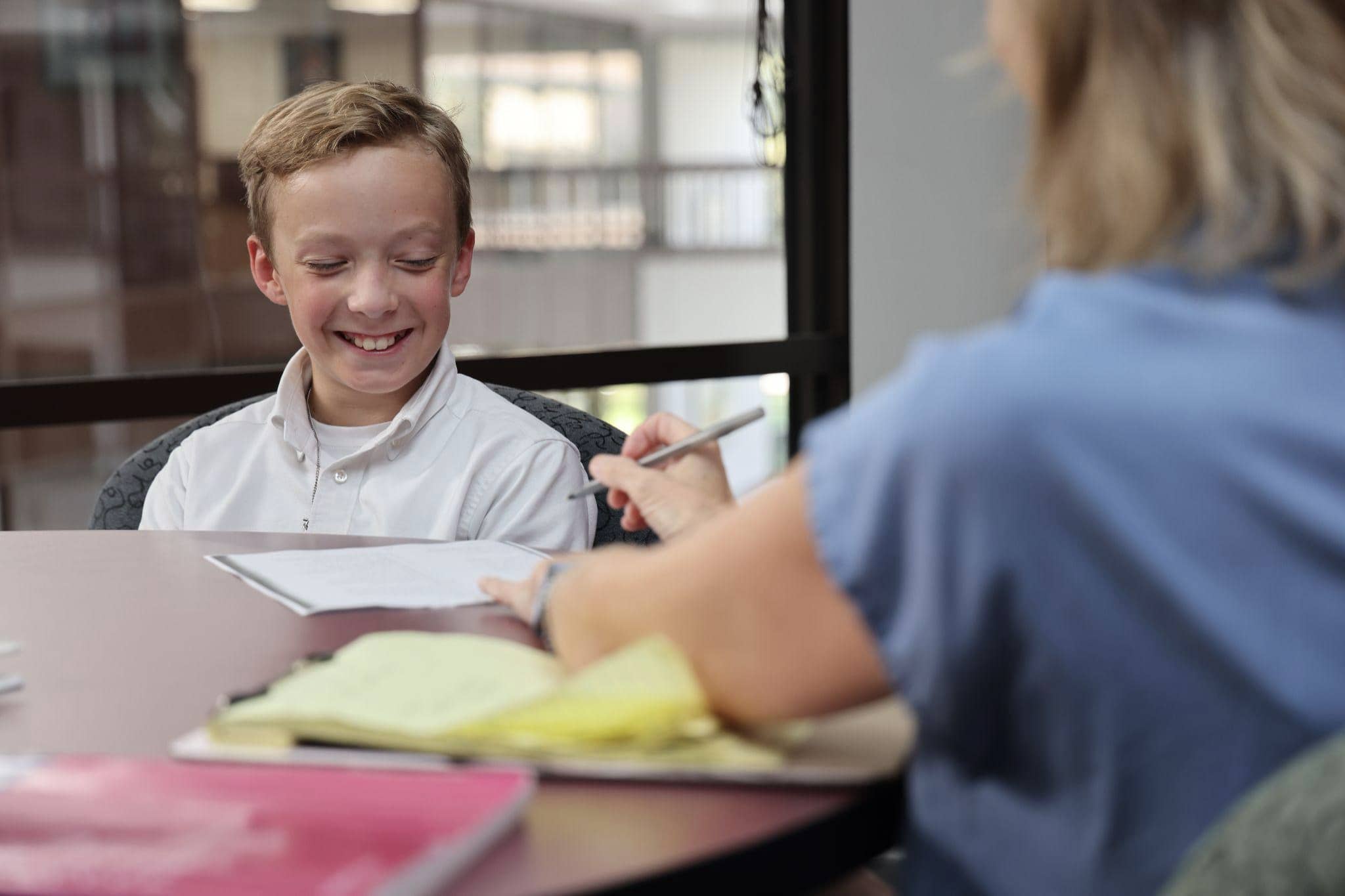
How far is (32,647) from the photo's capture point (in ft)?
3.39

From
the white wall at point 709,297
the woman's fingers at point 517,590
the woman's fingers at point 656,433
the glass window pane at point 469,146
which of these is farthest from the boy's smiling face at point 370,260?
the white wall at point 709,297

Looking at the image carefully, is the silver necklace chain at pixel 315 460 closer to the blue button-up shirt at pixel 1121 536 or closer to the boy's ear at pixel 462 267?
the boy's ear at pixel 462 267

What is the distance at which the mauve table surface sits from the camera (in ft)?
2.09

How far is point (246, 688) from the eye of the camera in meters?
0.90

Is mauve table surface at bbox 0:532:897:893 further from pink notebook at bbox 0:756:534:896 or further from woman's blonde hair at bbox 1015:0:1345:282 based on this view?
woman's blonde hair at bbox 1015:0:1345:282

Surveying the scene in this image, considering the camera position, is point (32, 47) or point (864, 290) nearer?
point (32, 47)

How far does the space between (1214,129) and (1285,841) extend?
1.04 feet

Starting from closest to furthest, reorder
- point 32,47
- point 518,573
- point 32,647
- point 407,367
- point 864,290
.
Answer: point 32,647 → point 518,573 → point 407,367 → point 32,47 → point 864,290

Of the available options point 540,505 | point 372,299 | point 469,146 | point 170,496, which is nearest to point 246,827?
point 540,505

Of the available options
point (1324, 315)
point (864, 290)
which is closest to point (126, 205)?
point (864, 290)

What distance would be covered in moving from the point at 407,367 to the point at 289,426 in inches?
6.5

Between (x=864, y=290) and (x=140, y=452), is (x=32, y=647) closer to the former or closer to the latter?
(x=140, y=452)

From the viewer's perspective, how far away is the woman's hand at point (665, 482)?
112cm

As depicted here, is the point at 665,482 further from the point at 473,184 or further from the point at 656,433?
the point at 473,184
